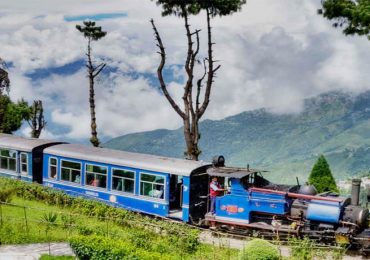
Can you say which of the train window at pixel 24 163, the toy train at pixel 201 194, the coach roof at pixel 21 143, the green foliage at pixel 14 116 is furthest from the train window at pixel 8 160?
the green foliage at pixel 14 116

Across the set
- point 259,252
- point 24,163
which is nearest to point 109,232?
point 259,252

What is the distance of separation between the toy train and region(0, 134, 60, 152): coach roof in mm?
1166

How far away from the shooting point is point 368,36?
21094mm

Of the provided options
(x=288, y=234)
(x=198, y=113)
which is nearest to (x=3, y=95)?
(x=198, y=113)

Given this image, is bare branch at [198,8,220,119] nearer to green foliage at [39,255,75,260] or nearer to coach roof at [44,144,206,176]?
coach roof at [44,144,206,176]

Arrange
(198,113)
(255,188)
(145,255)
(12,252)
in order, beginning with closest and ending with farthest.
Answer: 1. (145,255)
2. (12,252)
3. (255,188)
4. (198,113)

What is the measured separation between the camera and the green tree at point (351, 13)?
68.2 feet

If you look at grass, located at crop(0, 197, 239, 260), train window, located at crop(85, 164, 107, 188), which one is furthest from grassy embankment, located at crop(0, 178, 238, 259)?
train window, located at crop(85, 164, 107, 188)

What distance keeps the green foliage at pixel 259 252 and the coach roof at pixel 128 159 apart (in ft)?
22.6

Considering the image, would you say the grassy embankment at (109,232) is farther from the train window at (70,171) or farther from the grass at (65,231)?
the train window at (70,171)

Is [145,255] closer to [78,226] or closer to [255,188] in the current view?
[78,226]

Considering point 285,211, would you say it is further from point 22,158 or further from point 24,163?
point 22,158

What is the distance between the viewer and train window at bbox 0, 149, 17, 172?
28.9 m

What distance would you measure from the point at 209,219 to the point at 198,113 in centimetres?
936
